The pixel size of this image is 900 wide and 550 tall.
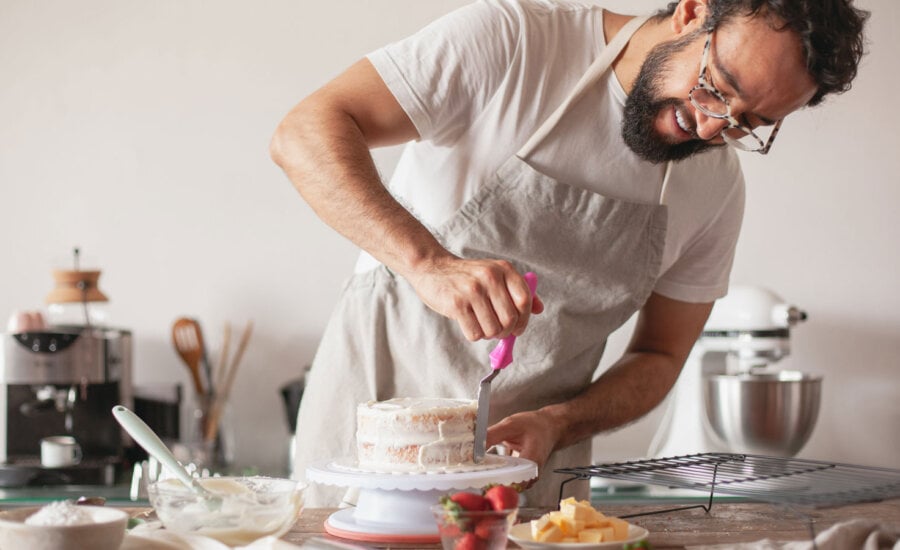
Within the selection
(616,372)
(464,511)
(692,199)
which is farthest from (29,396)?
(464,511)

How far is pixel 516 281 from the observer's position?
1190 millimetres

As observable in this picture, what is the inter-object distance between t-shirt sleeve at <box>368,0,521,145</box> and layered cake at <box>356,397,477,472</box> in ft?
1.47

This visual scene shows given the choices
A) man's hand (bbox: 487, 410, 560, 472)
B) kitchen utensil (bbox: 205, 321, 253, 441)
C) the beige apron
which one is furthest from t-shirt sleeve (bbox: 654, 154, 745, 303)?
kitchen utensil (bbox: 205, 321, 253, 441)

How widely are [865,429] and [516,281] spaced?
1.95 m

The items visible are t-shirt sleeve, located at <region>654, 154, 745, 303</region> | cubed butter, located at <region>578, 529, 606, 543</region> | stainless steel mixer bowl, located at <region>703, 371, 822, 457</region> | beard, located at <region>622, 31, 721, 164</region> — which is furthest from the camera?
stainless steel mixer bowl, located at <region>703, 371, 822, 457</region>

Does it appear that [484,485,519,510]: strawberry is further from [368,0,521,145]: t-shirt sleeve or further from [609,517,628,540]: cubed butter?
[368,0,521,145]: t-shirt sleeve

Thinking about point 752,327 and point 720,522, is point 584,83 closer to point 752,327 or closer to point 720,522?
point 720,522

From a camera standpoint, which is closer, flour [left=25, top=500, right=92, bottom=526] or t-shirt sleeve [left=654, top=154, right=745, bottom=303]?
flour [left=25, top=500, right=92, bottom=526]

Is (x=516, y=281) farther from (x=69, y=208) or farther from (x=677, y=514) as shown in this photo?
(x=69, y=208)

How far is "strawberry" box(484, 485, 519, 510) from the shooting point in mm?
975

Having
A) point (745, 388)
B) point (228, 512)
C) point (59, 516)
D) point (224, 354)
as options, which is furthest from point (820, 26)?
point (224, 354)

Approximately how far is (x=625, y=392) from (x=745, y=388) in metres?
0.68

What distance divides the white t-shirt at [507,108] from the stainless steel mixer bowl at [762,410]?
0.72m

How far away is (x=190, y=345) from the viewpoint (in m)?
2.68
